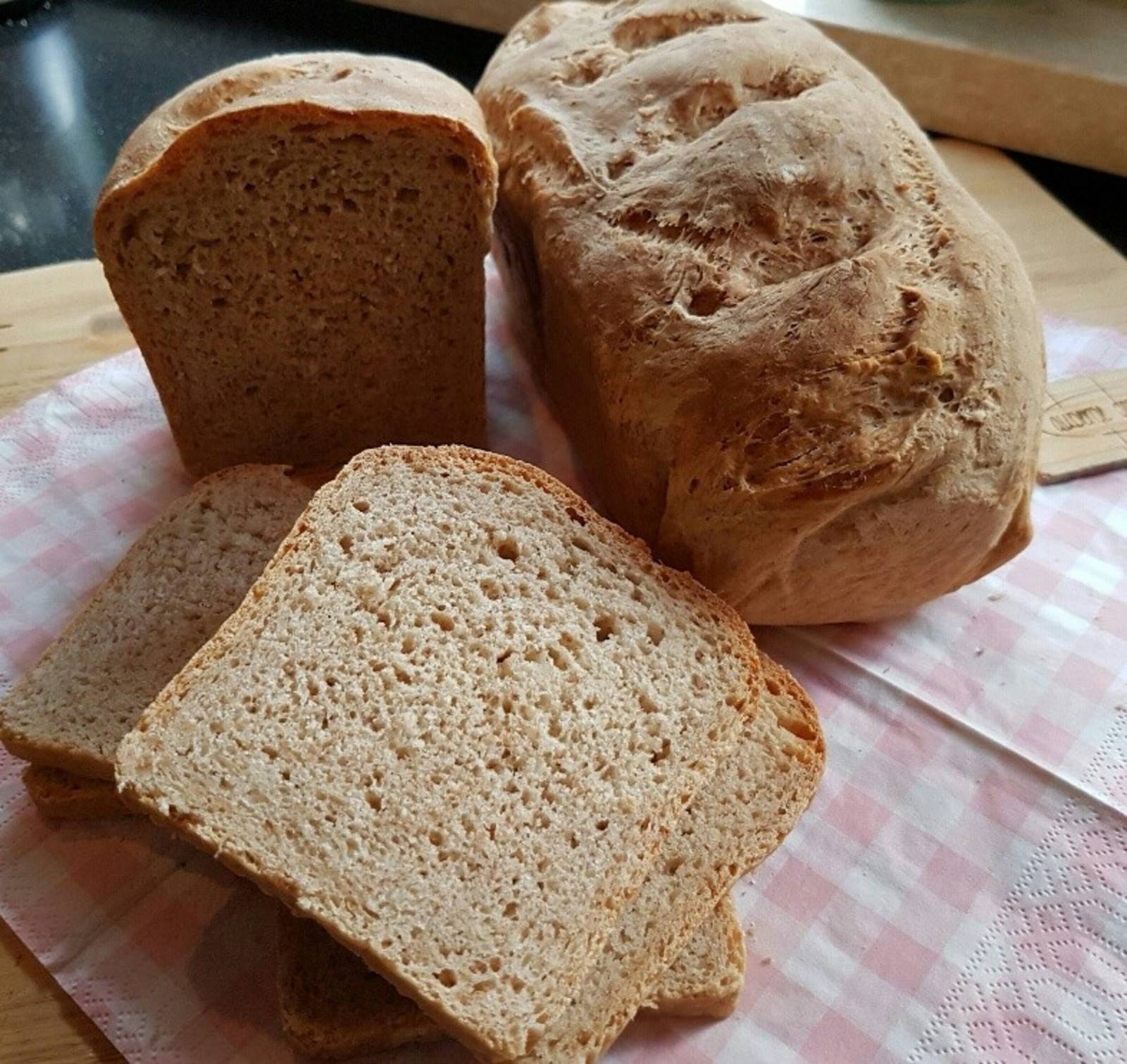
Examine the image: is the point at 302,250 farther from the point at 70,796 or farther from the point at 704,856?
the point at 704,856

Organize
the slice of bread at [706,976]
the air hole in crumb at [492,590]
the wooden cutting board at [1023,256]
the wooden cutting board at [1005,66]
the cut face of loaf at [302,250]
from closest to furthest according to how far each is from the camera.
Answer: the slice of bread at [706,976]
the air hole in crumb at [492,590]
the cut face of loaf at [302,250]
the wooden cutting board at [1023,256]
the wooden cutting board at [1005,66]

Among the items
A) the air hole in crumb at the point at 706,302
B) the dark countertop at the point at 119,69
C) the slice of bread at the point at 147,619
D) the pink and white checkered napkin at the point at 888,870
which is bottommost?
the pink and white checkered napkin at the point at 888,870

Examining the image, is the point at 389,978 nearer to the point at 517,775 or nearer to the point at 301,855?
the point at 301,855

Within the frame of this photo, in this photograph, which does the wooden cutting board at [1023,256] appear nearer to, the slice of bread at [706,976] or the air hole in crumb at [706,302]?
the air hole in crumb at [706,302]

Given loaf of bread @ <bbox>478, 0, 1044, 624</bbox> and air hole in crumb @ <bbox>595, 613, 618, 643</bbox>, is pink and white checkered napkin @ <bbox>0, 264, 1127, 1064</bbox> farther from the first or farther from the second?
air hole in crumb @ <bbox>595, 613, 618, 643</bbox>

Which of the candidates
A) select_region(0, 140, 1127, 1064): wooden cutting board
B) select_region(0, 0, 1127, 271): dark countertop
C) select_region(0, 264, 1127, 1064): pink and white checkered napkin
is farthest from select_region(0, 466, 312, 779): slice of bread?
select_region(0, 0, 1127, 271): dark countertop

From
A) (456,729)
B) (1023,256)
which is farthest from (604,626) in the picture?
(1023,256)

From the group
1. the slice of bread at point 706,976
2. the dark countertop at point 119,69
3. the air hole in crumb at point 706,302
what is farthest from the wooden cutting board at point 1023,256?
the slice of bread at point 706,976
